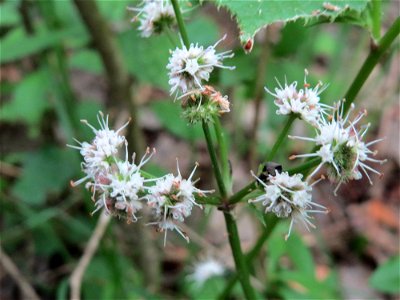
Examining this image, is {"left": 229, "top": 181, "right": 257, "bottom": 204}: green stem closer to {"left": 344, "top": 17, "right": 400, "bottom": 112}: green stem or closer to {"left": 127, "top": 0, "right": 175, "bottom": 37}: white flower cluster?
{"left": 344, "top": 17, "right": 400, "bottom": 112}: green stem

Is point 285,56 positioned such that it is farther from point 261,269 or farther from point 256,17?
point 256,17

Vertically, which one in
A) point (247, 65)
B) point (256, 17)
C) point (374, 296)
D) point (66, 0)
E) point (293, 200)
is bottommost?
point (293, 200)

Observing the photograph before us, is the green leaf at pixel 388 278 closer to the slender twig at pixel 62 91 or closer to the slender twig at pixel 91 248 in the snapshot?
the slender twig at pixel 91 248

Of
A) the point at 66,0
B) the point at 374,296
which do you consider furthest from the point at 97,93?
the point at 374,296

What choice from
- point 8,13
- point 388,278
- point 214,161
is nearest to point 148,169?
point 8,13

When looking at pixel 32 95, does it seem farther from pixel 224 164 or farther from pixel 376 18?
pixel 376 18

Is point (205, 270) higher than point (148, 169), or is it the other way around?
point (148, 169)
